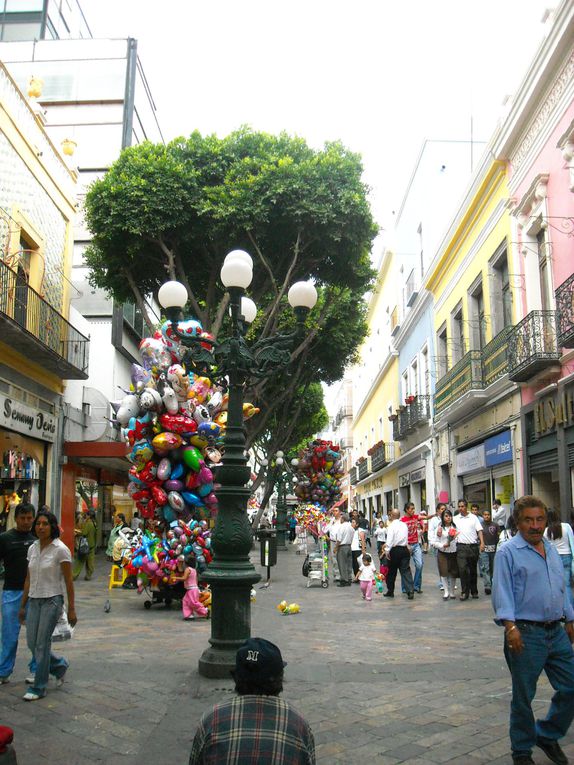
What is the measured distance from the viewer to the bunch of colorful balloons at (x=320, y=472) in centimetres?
2818

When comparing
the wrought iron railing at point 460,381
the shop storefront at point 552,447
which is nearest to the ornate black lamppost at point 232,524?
the shop storefront at point 552,447

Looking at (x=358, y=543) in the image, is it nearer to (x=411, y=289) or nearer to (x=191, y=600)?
(x=191, y=600)

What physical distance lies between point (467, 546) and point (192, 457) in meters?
5.06

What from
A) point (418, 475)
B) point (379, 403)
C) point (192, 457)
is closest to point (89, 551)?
point (192, 457)

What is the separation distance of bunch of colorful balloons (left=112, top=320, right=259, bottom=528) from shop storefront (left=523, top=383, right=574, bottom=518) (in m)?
6.32

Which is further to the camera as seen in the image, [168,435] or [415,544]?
[415,544]

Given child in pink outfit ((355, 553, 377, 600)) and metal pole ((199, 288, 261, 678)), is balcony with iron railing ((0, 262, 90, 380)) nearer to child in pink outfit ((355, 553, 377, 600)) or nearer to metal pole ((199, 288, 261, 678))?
metal pole ((199, 288, 261, 678))

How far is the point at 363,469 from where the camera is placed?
44.8m

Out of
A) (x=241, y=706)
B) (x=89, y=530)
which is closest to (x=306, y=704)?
(x=241, y=706)

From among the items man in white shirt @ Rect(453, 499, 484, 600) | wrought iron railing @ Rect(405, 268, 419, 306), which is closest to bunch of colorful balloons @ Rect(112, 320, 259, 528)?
man in white shirt @ Rect(453, 499, 484, 600)

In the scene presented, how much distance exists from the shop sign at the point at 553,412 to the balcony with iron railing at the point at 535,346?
592 millimetres

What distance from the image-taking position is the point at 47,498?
18.0 m

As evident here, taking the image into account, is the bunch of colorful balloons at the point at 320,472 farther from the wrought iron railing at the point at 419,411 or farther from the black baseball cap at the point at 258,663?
the black baseball cap at the point at 258,663

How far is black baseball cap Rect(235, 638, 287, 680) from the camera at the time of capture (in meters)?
2.60
